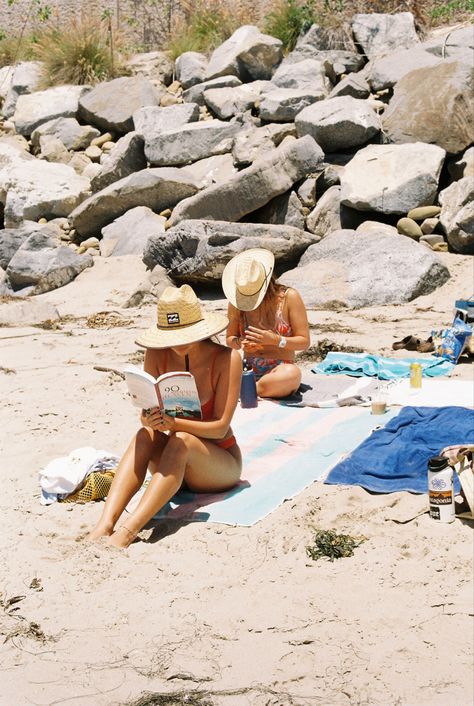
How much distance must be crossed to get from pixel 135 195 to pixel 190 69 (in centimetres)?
520

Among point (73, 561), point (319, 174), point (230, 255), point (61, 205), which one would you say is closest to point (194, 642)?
point (73, 561)

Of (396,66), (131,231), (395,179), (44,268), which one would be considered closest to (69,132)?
(131,231)

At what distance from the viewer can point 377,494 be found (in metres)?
4.91

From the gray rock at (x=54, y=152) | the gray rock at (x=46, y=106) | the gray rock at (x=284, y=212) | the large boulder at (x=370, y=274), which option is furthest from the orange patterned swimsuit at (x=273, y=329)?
the gray rock at (x=46, y=106)

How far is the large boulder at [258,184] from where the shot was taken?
12.3 meters

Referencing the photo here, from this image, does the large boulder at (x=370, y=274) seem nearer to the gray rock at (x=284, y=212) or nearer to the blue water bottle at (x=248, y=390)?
the gray rock at (x=284, y=212)

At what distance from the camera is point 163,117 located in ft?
53.4

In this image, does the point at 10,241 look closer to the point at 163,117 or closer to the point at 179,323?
the point at 163,117

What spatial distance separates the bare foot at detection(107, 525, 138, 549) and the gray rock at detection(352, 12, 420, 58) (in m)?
13.6

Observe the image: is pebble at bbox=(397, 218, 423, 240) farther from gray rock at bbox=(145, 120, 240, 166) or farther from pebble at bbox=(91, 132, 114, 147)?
pebble at bbox=(91, 132, 114, 147)

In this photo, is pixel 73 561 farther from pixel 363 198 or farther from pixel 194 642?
pixel 363 198

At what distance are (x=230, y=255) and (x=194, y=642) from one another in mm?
7623

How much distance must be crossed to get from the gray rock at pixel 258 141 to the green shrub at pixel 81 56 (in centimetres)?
601

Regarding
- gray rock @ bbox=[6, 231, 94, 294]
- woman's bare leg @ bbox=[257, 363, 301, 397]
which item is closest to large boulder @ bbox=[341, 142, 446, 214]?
gray rock @ bbox=[6, 231, 94, 294]
